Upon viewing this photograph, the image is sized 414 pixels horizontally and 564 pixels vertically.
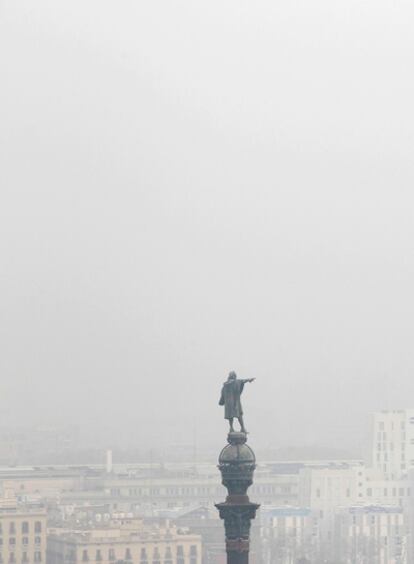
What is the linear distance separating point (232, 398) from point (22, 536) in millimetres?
90268

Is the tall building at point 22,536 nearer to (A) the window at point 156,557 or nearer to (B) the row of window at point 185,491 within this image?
(A) the window at point 156,557

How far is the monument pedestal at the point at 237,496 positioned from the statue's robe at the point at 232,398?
2.96 feet

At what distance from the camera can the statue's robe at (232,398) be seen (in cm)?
3195

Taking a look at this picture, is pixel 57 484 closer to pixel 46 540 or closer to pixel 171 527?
pixel 171 527

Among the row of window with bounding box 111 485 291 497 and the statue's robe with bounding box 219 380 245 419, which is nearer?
the statue's robe with bounding box 219 380 245 419

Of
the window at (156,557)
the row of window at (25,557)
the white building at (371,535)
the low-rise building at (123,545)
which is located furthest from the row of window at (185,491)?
the row of window at (25,557)

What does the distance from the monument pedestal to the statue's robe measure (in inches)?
35.5

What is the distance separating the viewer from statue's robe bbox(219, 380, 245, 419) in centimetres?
3195

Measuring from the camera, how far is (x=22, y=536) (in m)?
121

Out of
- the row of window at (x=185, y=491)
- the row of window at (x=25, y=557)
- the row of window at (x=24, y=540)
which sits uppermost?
the row of window at (x=185, y=491)

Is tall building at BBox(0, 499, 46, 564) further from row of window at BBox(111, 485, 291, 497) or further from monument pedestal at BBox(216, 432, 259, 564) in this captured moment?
monument pedestal at BBox(216, 432, 259, 564)

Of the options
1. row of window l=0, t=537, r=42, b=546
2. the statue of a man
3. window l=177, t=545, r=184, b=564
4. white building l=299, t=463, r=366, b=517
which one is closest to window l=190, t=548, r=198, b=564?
window l=177, t=545, r=184, b=564

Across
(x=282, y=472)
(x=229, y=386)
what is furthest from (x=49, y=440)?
(x=229, y=386)

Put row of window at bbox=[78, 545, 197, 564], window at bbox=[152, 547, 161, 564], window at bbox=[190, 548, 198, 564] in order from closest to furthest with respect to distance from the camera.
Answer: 1. row of window at bbox=[78, 545, 197, 564]
2. window at bbox=[152, 547, 161, 564]
3. window at bbox=[190, 548, 198, 564]
